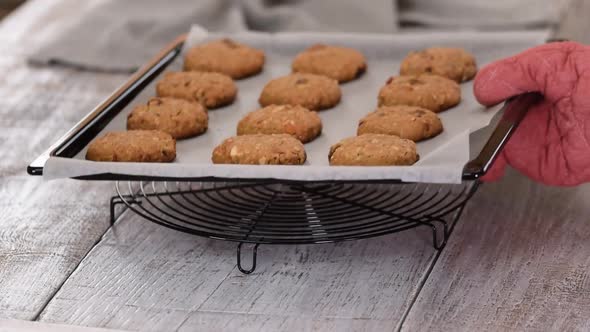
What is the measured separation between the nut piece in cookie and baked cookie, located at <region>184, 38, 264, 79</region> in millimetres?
475

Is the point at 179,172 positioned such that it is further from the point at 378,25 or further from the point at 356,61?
the point at 378,25

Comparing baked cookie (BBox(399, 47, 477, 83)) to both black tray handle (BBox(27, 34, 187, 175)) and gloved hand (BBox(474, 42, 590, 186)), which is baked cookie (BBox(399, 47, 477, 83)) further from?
black tray handle (BBox(27, 34, 187, 175))

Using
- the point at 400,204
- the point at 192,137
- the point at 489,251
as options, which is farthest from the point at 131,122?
the point at 489,251

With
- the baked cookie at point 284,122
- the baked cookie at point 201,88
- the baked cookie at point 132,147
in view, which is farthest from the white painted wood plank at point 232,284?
the baked cookie at point 201,88

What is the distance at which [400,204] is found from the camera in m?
1.51

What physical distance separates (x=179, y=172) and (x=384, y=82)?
67cm

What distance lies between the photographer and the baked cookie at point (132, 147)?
143 centimetres

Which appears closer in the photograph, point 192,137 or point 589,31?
point 192,137

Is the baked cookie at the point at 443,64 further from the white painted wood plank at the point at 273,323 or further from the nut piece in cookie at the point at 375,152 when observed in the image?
the white painted wood plank at the point at 273,323

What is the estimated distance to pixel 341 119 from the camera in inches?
66.0

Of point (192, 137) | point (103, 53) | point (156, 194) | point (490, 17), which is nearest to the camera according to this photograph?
point (156, 194)

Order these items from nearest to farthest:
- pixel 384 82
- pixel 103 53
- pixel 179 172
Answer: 1. pixel 179 172
2. pixel 384 82
3. pixel 103 53

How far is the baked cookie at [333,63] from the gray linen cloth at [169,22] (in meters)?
0.41

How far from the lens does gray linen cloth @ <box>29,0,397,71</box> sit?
218 cm
